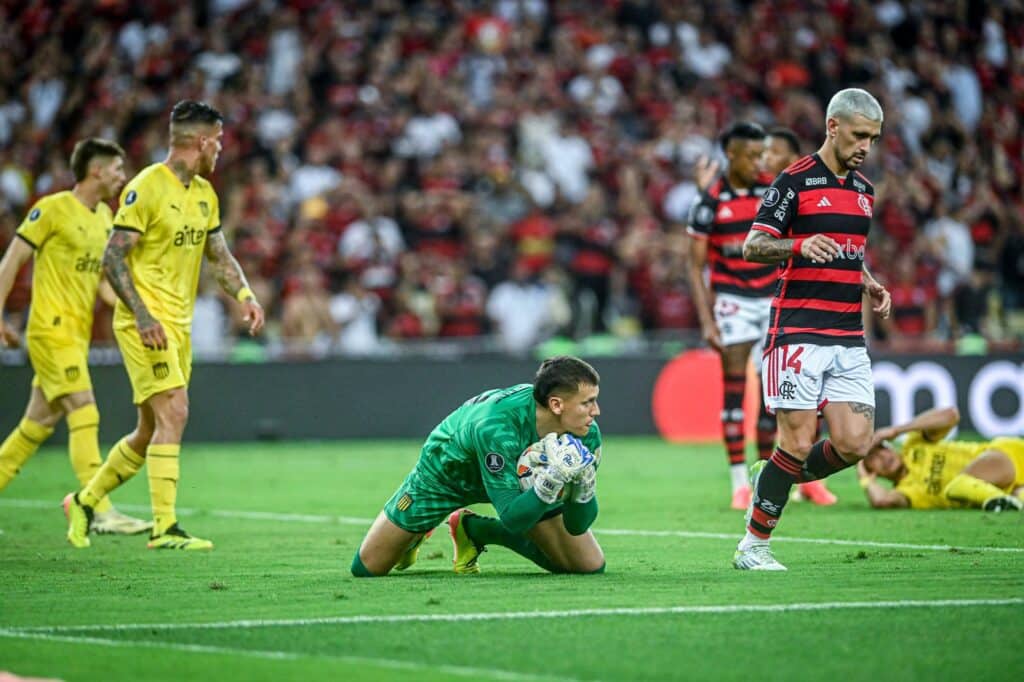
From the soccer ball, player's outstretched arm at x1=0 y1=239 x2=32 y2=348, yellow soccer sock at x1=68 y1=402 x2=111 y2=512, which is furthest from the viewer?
yellow soccer sock at x1=68 y1=402 x2=111 y2=512

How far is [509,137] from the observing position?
23.4 m

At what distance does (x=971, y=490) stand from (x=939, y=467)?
356 mm

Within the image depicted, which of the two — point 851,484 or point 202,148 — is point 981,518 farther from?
point 202,148

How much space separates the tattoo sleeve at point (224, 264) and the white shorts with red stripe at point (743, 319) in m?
3.89

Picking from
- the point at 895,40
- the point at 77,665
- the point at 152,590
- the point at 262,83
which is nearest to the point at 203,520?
the point at 152,590

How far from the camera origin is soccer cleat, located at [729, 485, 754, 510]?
1196cm

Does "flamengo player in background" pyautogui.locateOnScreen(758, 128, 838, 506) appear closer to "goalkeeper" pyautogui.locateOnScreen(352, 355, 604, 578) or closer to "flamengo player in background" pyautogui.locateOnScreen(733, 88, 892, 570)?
"flamengo player in background" pyautogui.locateOnScreen(733, 88, 892, 570)

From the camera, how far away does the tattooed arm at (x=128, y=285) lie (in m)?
9.40

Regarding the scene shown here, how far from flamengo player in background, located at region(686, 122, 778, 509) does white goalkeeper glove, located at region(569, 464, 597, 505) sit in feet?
16.2

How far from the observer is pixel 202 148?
982 centimetres

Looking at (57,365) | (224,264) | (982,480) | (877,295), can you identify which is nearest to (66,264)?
(57,365)

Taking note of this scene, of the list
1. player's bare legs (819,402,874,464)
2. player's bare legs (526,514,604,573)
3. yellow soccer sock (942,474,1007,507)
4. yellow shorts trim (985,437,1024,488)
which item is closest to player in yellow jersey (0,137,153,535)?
player's bare legs (526,514,604,573)

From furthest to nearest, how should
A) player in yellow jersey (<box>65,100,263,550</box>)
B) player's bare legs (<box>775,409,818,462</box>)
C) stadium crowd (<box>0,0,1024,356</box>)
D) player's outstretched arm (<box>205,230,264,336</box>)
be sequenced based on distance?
stadium crowd (<box>0,0,1024,356</box>) → player's outstretched arm (<box>205,230,264,336</box>) → player in yellow jersey (<box>65,100,263,550</box>) → player's bare legs (<box>775,409,818,462</box>)

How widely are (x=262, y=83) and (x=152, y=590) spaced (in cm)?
1717
